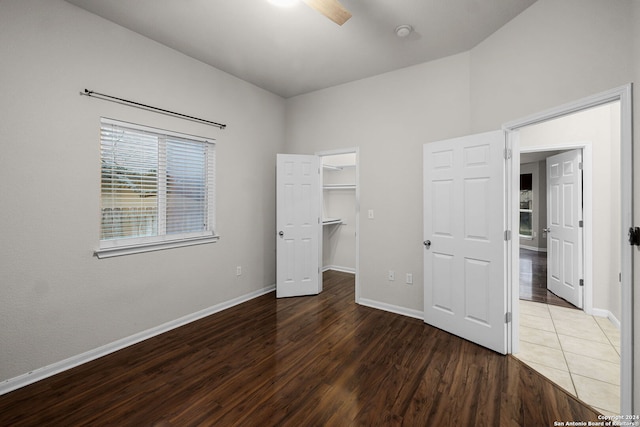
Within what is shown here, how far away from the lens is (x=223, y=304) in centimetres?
360

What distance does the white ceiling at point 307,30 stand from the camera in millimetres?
2367

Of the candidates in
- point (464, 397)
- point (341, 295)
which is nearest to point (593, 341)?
point (464, 397)

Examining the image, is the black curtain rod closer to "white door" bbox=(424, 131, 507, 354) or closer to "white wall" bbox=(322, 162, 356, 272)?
"white wall" bbox=(322, 162, 356, 272)

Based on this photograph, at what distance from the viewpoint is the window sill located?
2557 mm

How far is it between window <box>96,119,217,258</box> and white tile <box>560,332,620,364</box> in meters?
3.88

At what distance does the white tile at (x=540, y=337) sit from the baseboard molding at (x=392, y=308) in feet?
3.33

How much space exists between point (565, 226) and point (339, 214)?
3417 mm

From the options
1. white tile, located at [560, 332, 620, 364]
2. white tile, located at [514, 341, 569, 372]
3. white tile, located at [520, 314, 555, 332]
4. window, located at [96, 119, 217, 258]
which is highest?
window, located at [96, 119, 217, 258]

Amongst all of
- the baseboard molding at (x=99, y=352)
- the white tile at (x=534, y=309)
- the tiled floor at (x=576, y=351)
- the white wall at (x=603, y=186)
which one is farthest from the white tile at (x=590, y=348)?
the baseboard molding at (x=99, y=352)

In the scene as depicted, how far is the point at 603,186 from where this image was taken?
3428mm

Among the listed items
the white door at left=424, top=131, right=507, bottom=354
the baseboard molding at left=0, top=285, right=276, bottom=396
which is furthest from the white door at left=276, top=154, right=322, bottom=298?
the white door at left=424, top=131, right=507, bottom=354

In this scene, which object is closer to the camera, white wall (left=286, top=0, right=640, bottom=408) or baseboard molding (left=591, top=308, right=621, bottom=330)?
white wall (left=286, top=0, right=640, bottom=408)

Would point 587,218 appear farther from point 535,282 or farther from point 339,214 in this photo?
point 339,214

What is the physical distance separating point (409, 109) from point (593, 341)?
3.06 m
